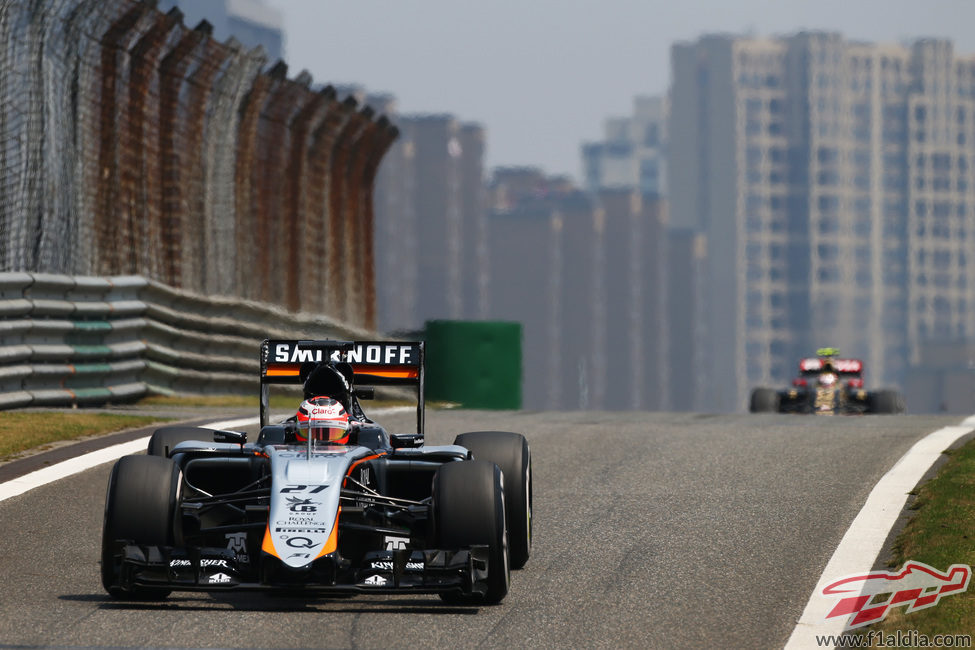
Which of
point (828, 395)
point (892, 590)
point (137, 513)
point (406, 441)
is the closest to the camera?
point (137, 513)

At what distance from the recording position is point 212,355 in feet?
67.5

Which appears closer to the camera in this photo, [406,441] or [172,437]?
[406,441]

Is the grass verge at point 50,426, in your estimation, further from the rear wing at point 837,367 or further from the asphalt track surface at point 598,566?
the rear wing at point 837,367

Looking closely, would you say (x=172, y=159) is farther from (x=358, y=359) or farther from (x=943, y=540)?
(x=943, y=540)

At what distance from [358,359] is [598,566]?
202 centimetres

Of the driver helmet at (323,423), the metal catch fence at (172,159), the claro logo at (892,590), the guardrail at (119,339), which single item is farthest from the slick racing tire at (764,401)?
the driver helmet at (323,423)

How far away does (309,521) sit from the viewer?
791cm

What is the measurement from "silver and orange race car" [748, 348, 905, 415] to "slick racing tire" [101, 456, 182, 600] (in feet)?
63.5

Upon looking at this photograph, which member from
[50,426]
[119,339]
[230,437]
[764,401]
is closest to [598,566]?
[230,437]

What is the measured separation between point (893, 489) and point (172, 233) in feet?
37.5

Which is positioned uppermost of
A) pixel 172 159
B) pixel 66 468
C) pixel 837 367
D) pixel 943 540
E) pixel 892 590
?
pixel 172 159

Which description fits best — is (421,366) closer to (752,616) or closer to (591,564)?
(591,564)

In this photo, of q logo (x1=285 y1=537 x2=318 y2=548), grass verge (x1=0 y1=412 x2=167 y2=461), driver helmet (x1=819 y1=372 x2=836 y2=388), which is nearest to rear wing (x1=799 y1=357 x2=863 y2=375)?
driver helmet (x1=819 y1=372 x2=836 y2=388)

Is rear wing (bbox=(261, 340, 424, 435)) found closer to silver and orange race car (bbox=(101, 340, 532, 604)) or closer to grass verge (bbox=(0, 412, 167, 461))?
silver and orange race car (bbox=(101, 340, 532, 604))
